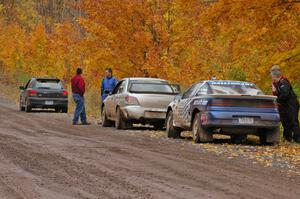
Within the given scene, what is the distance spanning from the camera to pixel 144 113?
60.9ft

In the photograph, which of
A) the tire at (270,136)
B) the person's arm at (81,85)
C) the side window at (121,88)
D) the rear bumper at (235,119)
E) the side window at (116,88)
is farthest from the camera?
the person's arm at (81,85)

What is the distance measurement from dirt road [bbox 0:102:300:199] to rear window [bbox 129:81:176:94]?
16.5 ft

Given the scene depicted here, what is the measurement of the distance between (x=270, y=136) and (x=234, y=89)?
55.8 inches

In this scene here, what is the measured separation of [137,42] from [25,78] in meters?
28.6

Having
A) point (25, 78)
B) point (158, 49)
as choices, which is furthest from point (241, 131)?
point (25, 78)

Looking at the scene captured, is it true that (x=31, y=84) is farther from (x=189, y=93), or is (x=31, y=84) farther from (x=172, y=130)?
(x=189, y=93)

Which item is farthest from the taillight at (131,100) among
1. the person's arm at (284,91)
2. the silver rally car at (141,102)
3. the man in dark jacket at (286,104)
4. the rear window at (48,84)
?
the rear window at (48,84)

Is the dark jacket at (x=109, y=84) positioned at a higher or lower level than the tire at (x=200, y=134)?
higher

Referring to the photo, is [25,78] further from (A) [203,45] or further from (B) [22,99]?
(A) [203,45]

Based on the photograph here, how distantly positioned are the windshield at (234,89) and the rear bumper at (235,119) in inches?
30.5

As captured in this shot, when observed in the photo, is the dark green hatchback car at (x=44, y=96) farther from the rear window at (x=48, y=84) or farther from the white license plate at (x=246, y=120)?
the white license plate at (x=246, y=120)

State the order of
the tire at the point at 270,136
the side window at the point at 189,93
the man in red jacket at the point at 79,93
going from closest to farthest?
the tire at the point at 270,136
the side window at the point at 189,93
the man in red jacket at the point at 79,93

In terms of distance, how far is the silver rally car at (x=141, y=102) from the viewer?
18609 mm

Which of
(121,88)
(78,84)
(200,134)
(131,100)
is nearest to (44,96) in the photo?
(78,84)
